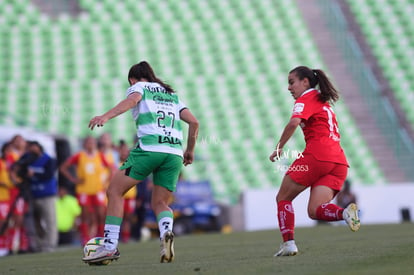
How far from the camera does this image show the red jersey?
8047 millimetres

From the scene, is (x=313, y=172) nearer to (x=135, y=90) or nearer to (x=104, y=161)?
(x=135, y=90)

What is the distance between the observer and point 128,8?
28438mm

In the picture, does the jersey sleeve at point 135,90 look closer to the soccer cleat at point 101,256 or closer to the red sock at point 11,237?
the soccer cleat at point 101,256

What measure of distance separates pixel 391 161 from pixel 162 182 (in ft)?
56.0

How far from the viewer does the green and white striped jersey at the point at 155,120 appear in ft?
25.9

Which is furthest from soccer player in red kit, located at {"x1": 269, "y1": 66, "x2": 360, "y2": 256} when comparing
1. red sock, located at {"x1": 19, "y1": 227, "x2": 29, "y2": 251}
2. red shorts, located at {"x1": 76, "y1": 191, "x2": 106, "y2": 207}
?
red sock, located at {"x1": 19, "y1": 227, "x2": 29, "y2": 251}

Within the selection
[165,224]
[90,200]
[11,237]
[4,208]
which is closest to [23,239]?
[11,237]

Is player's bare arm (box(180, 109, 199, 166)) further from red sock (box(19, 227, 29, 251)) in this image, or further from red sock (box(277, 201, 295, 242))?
red sock (box(19, 227, 29, 251))

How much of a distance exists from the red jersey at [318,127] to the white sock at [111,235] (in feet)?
6.24

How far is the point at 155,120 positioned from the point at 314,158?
1501 millimetres

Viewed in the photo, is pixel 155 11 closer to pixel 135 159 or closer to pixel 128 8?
pixel 128 8

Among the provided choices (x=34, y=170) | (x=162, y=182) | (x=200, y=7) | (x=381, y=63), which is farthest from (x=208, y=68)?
(x=162, y=182)

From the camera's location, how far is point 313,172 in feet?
26.4

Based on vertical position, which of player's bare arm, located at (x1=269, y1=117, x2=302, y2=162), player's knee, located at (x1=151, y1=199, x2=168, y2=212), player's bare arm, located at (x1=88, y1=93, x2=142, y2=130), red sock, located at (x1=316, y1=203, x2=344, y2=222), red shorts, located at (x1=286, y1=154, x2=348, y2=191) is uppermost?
player's bare arm, located at (x1=88, y1=93, x2=142, y2=130)
